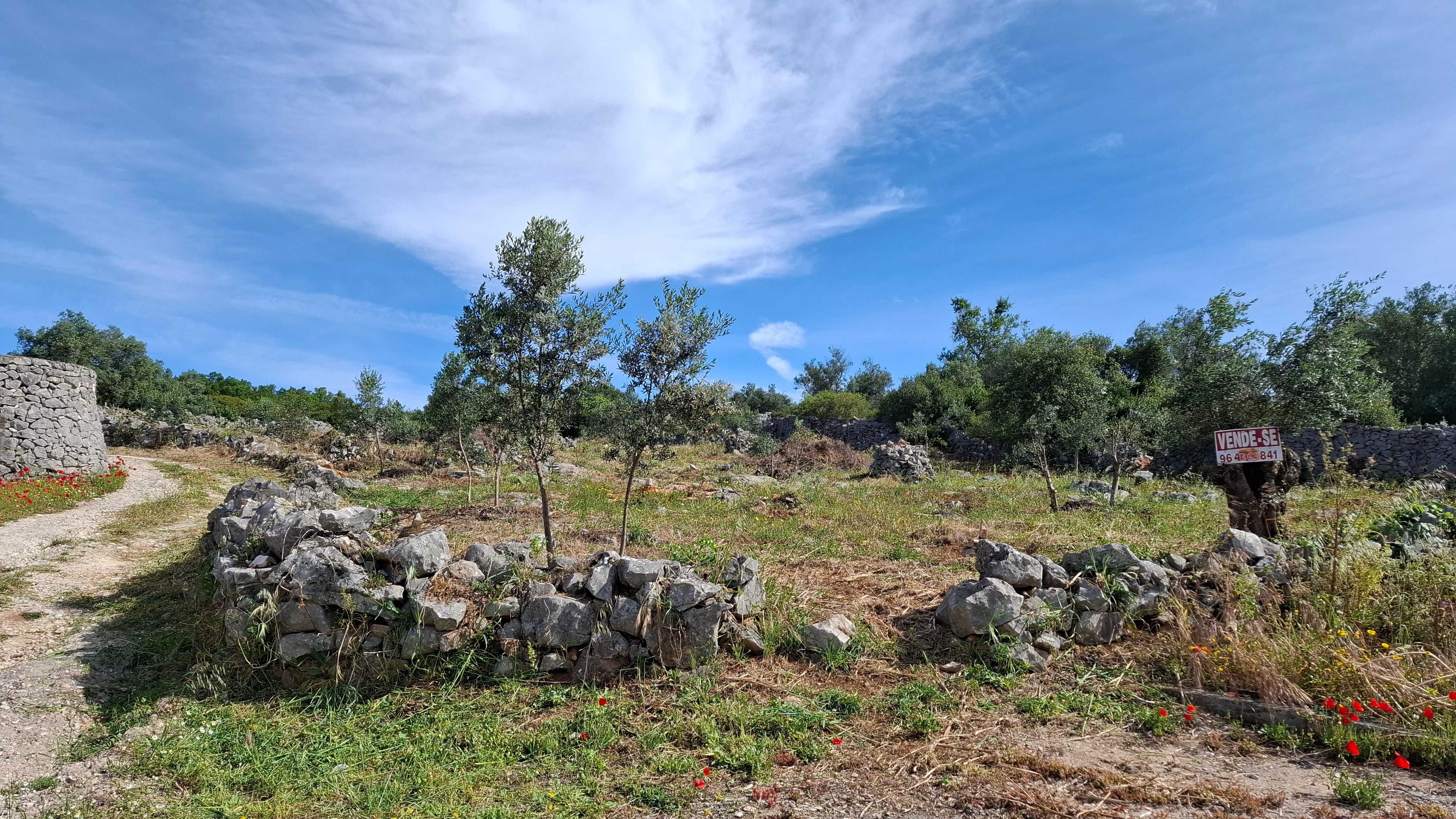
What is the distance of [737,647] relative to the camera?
645cm

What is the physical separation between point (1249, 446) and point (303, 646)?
11039mm

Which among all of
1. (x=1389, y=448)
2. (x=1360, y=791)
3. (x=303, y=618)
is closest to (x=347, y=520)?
(x=303, y=618)

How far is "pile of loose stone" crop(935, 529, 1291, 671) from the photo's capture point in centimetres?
641

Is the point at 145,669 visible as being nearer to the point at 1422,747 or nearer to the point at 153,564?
the point at 153,564

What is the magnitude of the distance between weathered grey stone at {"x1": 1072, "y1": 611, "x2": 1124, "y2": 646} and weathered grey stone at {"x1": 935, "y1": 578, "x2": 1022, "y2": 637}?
0.77 metres

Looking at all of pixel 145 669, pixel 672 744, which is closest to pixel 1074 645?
pixel 672 744

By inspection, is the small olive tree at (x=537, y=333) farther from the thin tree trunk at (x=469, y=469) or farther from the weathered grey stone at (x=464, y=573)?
the thin tree trunk at (x=469, y=469)

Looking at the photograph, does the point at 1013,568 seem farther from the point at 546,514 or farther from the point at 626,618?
the point at 546,514

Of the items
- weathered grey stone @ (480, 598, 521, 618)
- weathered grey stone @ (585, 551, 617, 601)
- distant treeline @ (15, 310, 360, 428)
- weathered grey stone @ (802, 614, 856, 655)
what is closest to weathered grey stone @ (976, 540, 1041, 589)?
weathered grey stone @ (802, 614, 856, 655)

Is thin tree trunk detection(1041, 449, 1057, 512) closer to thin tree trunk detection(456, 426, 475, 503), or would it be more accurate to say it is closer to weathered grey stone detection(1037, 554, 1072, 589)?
weathered grey stone detection(1037, 554, 1072, 589)

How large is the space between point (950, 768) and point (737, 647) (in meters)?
2.38

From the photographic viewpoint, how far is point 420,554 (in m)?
6.43

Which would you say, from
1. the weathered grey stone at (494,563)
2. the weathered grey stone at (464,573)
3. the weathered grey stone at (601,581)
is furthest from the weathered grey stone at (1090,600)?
the weathered grey stone at (464,573)

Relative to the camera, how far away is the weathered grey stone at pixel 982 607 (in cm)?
637
